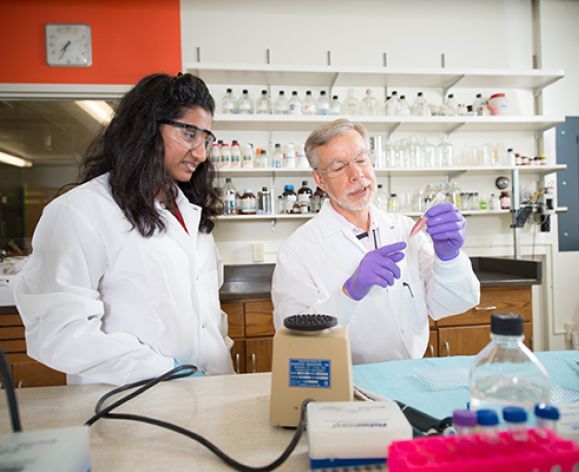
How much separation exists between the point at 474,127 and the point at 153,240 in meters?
2.65

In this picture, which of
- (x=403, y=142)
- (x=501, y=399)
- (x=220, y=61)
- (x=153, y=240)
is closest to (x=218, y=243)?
Answer: (x=220, y=61)

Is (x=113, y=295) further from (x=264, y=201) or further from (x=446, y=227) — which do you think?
(x=264, y=201)

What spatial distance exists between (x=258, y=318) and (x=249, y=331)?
9 centimetres

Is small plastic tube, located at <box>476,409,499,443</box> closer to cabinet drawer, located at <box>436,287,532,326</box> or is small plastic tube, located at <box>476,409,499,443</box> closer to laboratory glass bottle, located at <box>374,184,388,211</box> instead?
cabinet drawer, located at <box>436,287,532,326</box>

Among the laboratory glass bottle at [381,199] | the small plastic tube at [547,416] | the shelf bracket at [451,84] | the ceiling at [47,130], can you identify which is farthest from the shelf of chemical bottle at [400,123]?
the small plastic tube at [547,416]

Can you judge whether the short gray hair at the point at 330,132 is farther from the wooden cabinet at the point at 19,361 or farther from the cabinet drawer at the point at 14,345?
the cabinet drawer at the point at 14,345

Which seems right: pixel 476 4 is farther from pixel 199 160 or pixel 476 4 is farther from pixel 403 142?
pixel 199 160

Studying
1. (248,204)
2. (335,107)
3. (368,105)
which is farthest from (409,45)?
(248,204)

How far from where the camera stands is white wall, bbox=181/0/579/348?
9.48ft

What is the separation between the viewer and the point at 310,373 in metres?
0.66

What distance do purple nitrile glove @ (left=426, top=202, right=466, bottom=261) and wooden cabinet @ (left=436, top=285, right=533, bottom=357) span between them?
125 cm

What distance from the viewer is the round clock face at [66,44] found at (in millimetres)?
2744

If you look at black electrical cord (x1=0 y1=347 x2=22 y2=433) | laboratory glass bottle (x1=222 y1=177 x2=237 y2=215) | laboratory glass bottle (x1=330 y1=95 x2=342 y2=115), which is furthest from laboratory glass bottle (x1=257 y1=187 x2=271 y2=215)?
black electrical cord (x1=0 y1=347 x2=22 y2=433)

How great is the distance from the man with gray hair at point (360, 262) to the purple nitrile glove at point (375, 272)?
11 centimetres
